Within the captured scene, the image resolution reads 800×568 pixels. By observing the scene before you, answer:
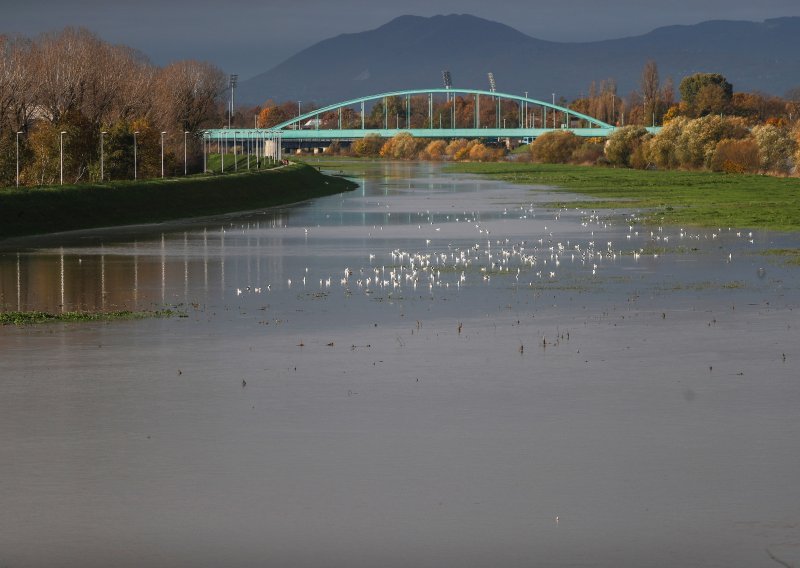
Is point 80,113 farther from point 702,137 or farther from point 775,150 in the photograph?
point 702,137

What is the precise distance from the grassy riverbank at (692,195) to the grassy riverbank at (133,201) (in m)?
16.2

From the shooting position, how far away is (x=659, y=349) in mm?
18969

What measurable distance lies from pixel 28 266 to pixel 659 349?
17.4 metres

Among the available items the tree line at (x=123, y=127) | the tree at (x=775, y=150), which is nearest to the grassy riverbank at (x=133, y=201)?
the tree line at (x=123, y=127)

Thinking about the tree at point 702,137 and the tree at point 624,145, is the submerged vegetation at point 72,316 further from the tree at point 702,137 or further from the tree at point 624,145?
the tree at point 624,145

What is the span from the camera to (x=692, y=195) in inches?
2921

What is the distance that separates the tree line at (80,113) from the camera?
234 feet

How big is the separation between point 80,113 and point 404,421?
67.0 meters

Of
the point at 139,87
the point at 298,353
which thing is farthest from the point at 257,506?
the point at 139,87

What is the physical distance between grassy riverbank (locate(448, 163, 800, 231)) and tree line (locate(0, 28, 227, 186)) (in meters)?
24.7

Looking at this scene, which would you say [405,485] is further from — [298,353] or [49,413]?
[298,353]

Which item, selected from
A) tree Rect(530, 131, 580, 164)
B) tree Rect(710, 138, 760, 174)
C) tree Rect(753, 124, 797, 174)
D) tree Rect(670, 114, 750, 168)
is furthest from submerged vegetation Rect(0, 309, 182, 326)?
tree Rect(530, 131, 580, 164)

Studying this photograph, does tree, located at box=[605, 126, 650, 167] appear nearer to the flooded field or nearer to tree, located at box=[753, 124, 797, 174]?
tree, located at box=[753, 124, 797, 174]

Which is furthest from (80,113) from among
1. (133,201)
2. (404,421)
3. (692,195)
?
(404,421)
